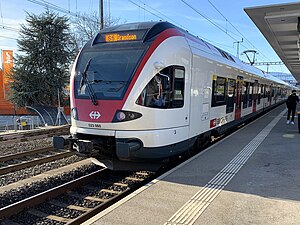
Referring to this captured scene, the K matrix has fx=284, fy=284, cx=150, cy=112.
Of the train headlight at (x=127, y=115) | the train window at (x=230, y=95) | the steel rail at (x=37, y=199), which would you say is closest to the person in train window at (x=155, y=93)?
the train headlight at (x=127, y=115)

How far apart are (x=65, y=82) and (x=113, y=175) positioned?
19560 mm

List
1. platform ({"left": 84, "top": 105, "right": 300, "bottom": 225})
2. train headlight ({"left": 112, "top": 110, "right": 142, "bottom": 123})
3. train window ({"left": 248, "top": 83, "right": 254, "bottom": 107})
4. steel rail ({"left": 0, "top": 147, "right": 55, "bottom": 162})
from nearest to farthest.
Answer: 1. platform ({"left": 84, "top": 105, "right": 300, "bottom": 225})
2. train headlight ({"left": 112, "top": 110, "right": 142, "bottom": 123})
3. steel rail ({"left": 0, "top": 147, "right": 55, "bottom": 162})
4. train window ({"left": 248, "top": 83, "right": 254, "bottom": 107})

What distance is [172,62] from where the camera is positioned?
5.86m

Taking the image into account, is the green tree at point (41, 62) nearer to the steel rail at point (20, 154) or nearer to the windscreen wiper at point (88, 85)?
the steel rail at point (20, 154)

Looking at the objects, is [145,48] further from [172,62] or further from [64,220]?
[64,220]

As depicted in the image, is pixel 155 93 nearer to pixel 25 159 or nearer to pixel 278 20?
pixel 25 159

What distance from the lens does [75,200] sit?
527 centimetres

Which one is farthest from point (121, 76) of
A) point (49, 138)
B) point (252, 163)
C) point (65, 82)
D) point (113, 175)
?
point (65, 82)

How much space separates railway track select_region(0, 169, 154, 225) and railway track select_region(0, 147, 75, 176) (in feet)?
7.31

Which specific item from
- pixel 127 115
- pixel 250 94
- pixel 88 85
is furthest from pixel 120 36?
pixel 250 94

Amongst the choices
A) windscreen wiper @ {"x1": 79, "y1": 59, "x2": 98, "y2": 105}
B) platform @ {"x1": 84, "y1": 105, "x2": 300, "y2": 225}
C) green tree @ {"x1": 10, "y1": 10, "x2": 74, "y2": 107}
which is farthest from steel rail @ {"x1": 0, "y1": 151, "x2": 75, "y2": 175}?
green tree @ {"x1": 10, "y1": 10, "x2": 74, "y2": 107}

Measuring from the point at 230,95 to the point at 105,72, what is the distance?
5634 mm

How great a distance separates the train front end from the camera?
5422 mm

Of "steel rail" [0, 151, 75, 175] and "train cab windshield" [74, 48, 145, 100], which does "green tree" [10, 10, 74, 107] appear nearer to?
"steel rail" [0, 151, 75, 175]
